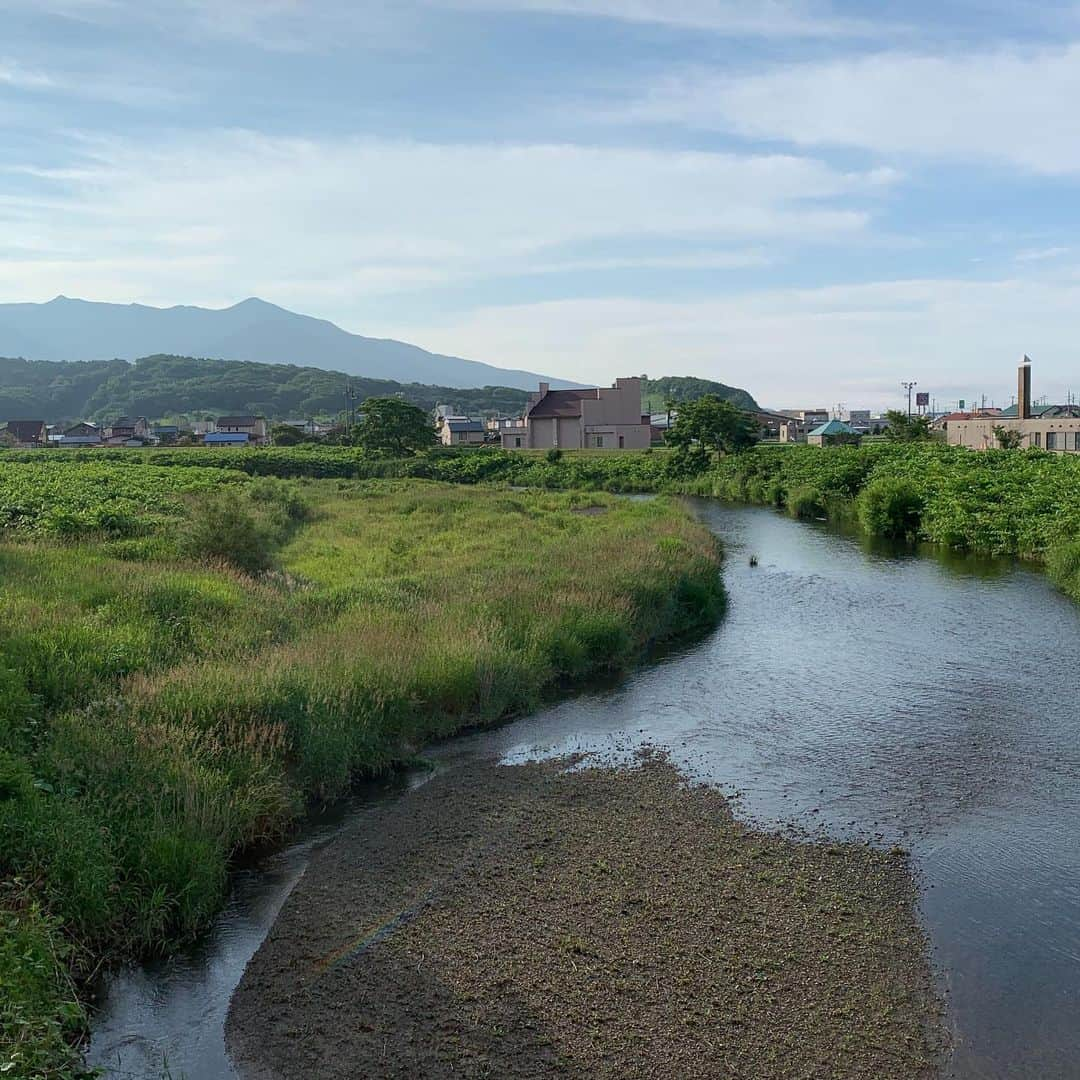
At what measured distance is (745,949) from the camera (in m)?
8.42

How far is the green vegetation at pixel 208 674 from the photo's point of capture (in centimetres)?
836

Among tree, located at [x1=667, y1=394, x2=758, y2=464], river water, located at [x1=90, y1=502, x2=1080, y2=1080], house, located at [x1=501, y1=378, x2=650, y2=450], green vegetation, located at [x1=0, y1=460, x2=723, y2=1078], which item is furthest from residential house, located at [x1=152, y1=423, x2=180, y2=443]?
river water, located at [x1=90, y1=502, x2=1080, y2=1080]

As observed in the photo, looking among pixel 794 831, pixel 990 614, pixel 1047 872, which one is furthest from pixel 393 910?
pixel 990 614

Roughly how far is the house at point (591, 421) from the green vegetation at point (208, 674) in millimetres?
62127

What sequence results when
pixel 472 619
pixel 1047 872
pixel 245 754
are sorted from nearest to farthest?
pixel 1047 872 < pixel 245 754 < pixel 472 619

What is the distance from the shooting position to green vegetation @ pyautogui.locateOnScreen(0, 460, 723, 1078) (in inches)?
329

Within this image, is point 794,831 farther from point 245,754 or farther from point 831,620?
point 831,620

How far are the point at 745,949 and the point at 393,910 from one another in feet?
10.6

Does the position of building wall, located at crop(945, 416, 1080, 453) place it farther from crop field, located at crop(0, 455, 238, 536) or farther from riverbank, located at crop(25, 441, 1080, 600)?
crop field, located at crop(0, 455, 238, 536)

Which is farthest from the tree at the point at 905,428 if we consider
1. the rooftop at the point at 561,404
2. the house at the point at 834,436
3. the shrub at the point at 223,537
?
the shrub at the point at 223,537

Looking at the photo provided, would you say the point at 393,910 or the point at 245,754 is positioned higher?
the point at 245,754

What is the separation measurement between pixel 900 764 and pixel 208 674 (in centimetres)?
934

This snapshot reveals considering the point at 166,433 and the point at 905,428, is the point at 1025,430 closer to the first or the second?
the point at 905,428

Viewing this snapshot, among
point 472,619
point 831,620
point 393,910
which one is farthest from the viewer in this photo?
point 831,620
